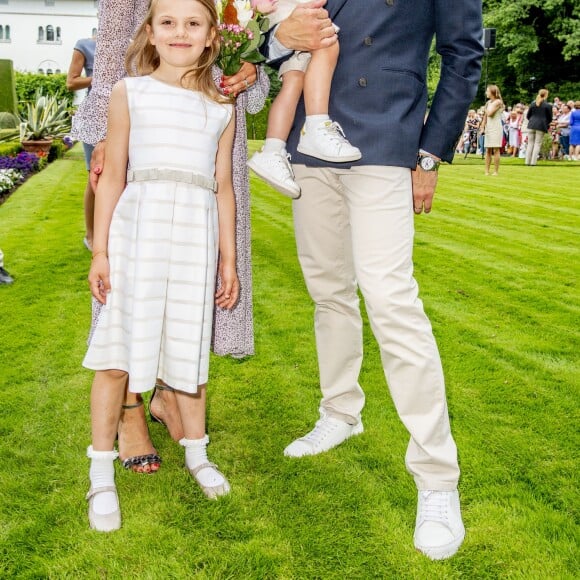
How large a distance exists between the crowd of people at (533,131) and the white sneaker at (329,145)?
49.1 ft

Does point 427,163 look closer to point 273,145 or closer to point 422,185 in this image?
point 422,185

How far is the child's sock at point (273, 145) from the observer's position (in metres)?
2.81

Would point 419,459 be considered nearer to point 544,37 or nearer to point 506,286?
point 506,286

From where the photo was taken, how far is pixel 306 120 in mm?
2736

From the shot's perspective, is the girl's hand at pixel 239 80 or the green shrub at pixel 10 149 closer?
the girl's hand at pixel 239 80

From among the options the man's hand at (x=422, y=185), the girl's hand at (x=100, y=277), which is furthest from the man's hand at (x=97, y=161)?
the man's hand at (x=422, y=185)

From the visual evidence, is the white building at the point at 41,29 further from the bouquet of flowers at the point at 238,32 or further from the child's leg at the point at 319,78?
the child's leg at the point at 319,78

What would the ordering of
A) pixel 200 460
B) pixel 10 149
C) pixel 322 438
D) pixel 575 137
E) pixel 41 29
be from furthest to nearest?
1. pixel 41 29
2. pixel 575 137
3. pixel 10 149
4. pixel 322 438
5. pixel 200 460

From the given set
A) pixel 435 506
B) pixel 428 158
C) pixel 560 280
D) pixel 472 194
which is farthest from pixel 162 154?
pixel 472 194

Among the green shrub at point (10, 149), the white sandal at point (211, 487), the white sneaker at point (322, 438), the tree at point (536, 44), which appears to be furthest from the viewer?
the tree at point (536, 44)

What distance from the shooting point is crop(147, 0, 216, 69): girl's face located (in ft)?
8.27

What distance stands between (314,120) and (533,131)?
19670mm

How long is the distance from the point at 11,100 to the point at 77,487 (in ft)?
79.2

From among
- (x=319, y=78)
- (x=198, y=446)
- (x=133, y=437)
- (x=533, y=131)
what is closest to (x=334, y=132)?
(x=319, y=78)
